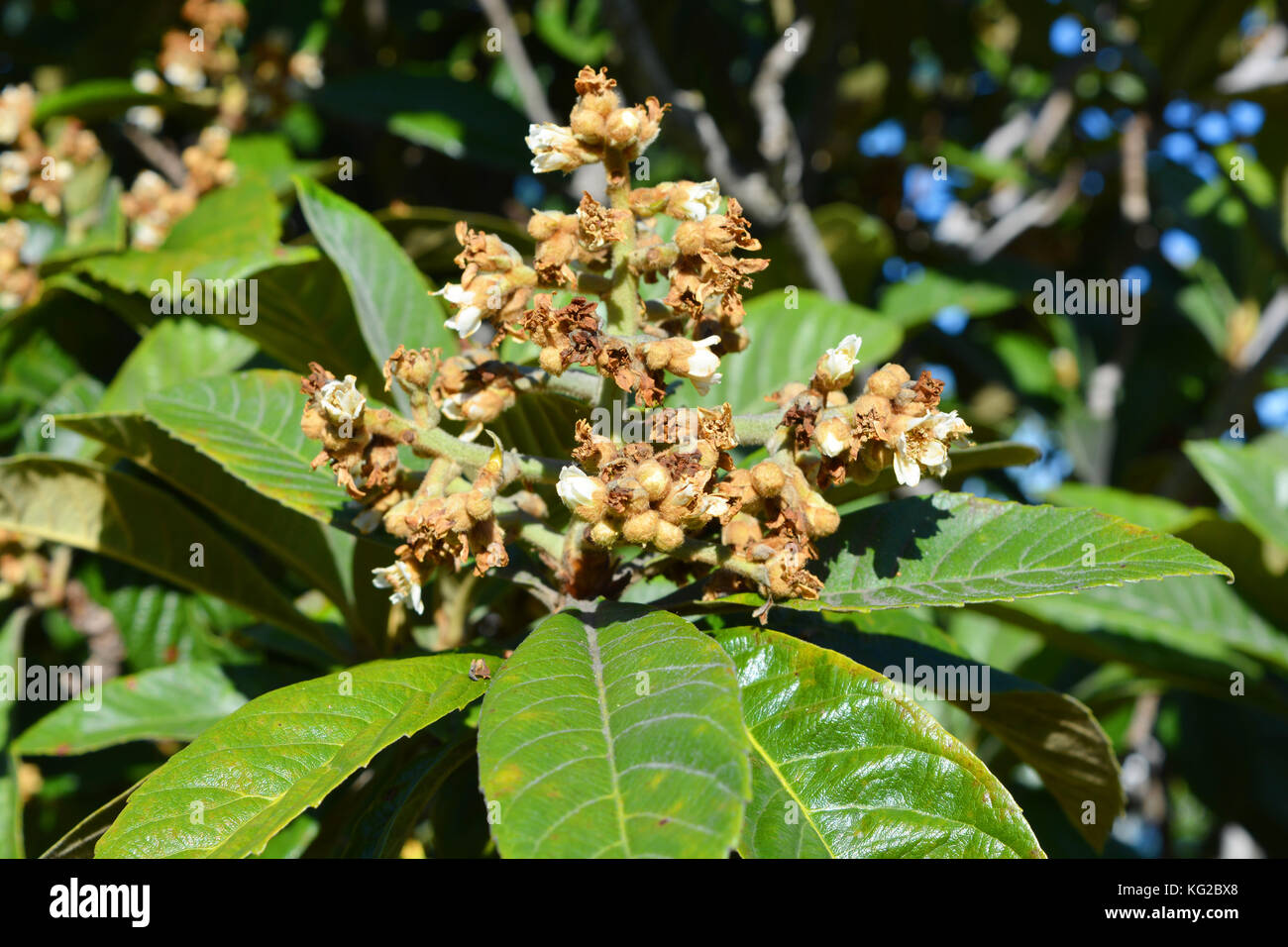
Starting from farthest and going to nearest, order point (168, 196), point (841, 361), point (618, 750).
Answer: point (168, 196) → point (841, 361) → point (618, 750)

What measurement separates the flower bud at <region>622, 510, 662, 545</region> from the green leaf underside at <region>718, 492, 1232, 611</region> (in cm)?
16

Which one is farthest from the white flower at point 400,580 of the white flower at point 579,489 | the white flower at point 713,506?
the white flower at point 713,506

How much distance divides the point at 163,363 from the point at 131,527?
40cm

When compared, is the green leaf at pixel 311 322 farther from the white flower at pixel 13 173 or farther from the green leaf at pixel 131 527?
the white flower at pixel 13 173

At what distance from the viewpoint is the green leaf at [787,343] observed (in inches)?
79.2

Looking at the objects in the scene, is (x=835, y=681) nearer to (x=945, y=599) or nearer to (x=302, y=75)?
(x=945, y=599)

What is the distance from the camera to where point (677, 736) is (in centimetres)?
93

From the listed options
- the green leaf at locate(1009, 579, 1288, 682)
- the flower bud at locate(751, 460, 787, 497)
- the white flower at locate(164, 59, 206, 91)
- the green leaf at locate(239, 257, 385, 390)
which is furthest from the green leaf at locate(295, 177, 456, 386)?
the white flower at locate(164, 59, 206, 91)

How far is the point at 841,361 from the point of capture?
1.19m

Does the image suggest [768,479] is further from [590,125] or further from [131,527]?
[131,527]

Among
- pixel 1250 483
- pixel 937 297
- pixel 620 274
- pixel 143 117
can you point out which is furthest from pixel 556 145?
pixel 143 117

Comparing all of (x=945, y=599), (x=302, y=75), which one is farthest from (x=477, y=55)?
(x=945, y=599)

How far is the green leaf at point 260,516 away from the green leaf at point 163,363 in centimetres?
35

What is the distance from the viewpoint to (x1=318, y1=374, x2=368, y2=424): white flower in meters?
1.17
